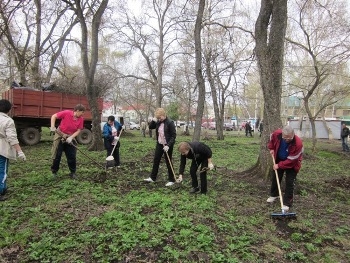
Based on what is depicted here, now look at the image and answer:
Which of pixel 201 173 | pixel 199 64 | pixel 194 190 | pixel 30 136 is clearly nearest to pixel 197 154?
pixel 201 173

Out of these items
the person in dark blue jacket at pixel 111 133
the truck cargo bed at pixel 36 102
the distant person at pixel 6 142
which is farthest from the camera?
the truck cargo bed at pixel 36 102

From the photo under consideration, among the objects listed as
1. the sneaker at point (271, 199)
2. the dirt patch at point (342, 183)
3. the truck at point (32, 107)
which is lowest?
the dirt patch at point (342, 183)

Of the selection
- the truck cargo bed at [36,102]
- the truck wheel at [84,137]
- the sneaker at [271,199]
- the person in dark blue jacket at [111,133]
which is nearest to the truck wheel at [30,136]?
the truck cargo bed at [36,102]

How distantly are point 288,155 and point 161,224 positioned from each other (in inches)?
96.7

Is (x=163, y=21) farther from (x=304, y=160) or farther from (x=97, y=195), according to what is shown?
(x=97, y=195)

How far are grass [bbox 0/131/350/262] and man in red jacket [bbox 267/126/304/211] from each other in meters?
0.42

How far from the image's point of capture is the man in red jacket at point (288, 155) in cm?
508

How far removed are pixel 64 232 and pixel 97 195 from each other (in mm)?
1543

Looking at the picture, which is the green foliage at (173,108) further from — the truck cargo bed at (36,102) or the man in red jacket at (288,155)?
the man in red jacket at (288,155)

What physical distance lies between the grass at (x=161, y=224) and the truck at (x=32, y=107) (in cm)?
719

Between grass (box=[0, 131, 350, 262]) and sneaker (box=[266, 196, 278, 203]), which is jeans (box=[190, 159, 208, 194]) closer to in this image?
grass (box=[0, 131, 350, 262])

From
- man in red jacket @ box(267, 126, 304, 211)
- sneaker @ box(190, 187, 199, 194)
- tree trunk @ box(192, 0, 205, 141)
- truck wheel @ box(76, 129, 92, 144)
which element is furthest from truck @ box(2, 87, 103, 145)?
man in red jacket @ box(267, 126, 304, 211)

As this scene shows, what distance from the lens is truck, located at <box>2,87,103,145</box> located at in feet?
42.5

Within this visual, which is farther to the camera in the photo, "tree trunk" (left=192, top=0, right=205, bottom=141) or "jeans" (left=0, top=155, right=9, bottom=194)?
"tree trunk" (left=192, top=0, right=205, bottom=141)
